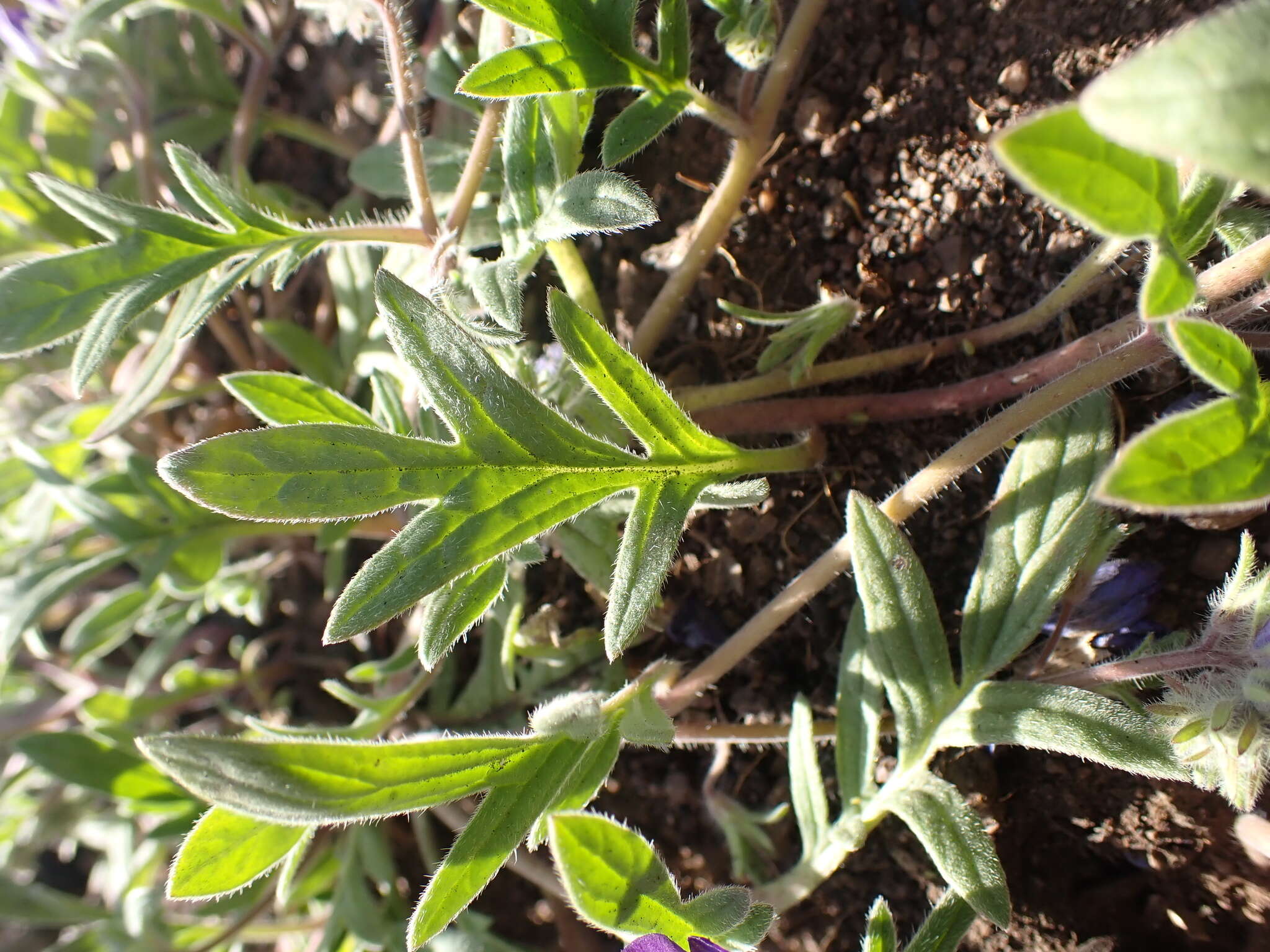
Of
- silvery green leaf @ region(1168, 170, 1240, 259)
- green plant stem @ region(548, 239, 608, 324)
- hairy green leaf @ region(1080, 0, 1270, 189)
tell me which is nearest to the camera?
hairy green leaf @ region(1080, 0, 1270, 189)

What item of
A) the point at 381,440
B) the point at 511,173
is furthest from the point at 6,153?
the point at 381,440

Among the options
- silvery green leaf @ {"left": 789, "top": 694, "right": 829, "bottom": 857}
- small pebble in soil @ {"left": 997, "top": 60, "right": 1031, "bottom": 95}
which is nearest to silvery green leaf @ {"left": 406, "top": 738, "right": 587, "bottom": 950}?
silvery green leaf @ {"left": 789, "top": 694, "right": 829, "bottom": 857}

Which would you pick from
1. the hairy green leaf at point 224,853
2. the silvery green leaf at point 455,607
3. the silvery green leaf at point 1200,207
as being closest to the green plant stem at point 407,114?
the silvery green leaf at point 455,607

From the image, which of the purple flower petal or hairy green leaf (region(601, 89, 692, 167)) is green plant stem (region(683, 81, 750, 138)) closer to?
hairy green leaf (region(601, 89, 692, 167))

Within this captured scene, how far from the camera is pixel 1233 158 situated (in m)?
0.58

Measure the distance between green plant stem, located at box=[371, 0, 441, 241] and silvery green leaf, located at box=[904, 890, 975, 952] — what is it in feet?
4.26

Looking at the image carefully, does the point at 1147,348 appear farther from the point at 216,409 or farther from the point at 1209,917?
the point at 216,409

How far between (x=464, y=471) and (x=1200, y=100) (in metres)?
0.86

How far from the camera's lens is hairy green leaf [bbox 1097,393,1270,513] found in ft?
2.34

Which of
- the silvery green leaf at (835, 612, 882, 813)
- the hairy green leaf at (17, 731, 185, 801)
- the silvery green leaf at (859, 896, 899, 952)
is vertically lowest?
the hairy green leaf at (17, 731, 185, 801)

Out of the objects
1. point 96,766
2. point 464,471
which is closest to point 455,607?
point 464,471

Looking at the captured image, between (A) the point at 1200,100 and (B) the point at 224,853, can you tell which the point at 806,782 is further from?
(A) the point at 1200,100

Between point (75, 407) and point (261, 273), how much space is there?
1.87 ft

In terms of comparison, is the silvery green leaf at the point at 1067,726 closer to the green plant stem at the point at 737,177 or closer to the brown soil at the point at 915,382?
the brown soil at the point at 915,382
